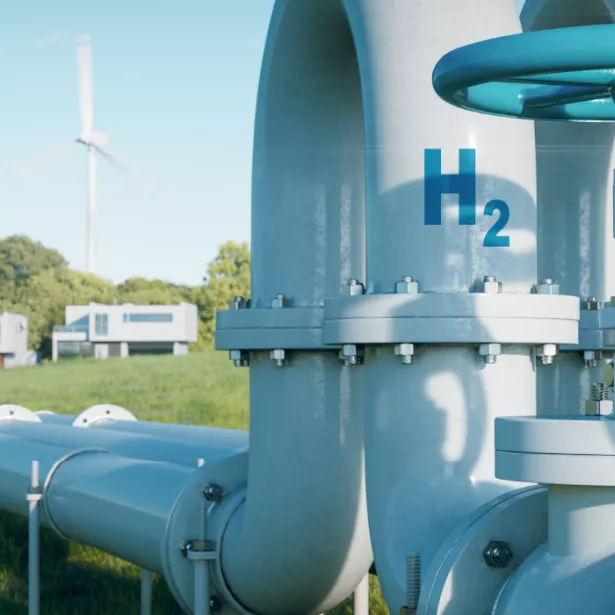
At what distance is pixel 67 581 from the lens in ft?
27.6

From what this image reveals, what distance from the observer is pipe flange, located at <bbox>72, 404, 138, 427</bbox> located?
796cm

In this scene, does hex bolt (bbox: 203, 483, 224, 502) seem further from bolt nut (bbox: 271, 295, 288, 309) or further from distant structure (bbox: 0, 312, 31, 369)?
distant structure (bbox: 0, 312, 31, 369)

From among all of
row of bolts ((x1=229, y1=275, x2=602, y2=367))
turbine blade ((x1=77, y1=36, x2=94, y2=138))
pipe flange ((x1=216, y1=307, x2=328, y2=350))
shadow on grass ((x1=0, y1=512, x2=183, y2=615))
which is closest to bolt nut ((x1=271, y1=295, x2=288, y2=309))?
pipe flange ((x1=216, y1=307, x2=328, y2=350))

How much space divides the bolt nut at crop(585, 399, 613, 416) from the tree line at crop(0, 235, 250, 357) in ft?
195

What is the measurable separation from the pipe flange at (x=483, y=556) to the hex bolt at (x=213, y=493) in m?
1.78

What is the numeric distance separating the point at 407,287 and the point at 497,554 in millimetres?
896

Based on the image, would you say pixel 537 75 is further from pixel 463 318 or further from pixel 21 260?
pixel 21 260

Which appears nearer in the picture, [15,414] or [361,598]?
[361,598]

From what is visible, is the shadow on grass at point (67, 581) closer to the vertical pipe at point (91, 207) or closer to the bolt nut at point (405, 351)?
the bolt nut at point (405, 351)

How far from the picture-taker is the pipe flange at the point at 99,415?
7957 mm

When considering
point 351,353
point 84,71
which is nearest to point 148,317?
point 84,71

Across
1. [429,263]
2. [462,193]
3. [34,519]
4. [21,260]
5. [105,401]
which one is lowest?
[105,401]

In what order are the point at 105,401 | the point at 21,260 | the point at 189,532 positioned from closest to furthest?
the point at 189,532, the point at 105,401, the point at 21,260

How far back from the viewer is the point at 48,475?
5906 millimetres
